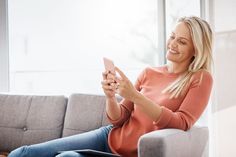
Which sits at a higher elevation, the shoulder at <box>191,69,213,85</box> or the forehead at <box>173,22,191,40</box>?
the forehead at <box>173,22,191,40</box>

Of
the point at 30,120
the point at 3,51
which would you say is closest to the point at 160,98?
the point at 30,120

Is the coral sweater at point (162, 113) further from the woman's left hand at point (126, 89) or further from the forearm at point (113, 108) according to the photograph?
the woman's left hand at point (126, 89)

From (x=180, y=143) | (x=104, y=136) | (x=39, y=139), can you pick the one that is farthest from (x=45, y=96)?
(x=180, y=143)

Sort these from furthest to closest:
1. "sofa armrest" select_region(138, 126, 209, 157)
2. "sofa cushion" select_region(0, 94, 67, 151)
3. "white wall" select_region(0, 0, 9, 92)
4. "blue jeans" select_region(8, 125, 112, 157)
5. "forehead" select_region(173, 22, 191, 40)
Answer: "white wall" select_region(0, 0, 9, 92)
"sofa cushion" select_region(0, 94, 67, 151)
"forehead" select_region(173, 22, 191, 40)
"blue jeans" select_region(8, 125, 112, 157)
"sofa armrest" select_region(138, 126, 209, 157)

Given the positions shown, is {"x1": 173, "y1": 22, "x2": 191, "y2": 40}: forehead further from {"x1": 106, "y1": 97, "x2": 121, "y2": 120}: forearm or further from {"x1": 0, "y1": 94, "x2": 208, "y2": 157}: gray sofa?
{"x1": 0, "y1": 94, "x2": 208, "y2": 157}: gray sofa

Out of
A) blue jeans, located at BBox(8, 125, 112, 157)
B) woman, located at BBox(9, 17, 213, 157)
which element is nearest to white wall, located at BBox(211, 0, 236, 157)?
woman, located at BBox(9, 17, 213, 157)

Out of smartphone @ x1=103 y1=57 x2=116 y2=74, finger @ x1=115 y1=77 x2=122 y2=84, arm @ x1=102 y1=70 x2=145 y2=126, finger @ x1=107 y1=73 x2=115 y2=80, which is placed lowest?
arm @ x1=102 y1=70 x2=145 y2=126

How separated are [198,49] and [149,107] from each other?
1.42ft

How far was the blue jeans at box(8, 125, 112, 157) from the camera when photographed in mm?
1578

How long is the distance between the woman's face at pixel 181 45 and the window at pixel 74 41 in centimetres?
102

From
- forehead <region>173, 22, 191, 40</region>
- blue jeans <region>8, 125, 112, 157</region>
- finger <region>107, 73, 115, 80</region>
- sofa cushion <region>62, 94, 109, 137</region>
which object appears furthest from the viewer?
sofa cushion <region>62, 94, 109, 137</region>

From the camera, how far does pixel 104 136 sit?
6.10 ft

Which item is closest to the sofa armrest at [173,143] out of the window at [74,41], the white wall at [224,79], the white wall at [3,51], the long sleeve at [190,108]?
the long sleeve at [190,108]

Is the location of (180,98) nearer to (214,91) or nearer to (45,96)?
(214,91)
